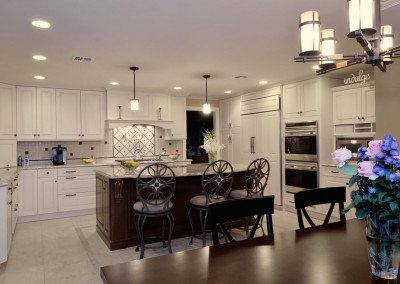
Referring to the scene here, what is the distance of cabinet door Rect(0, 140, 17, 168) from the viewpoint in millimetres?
5020

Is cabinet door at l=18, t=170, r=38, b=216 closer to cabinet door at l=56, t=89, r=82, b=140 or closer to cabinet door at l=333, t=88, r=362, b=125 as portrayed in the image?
cabinet door at l=56, t=89, r=82, b=140

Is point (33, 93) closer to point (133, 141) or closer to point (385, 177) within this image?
point (133, 141)

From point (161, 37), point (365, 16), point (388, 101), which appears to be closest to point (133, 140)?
point (161, 37)

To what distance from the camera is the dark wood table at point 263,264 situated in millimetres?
1199

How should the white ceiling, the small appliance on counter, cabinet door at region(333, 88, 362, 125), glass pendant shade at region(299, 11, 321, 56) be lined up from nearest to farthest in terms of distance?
1. glass pendant shade at region(299, 11, 321, 56)
2. the white ceiling
3. cabinet door at region(333, 88, 362, 125)
4. the small appliance on counter

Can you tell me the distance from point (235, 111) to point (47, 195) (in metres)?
4.17

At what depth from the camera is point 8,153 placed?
515 centimetres

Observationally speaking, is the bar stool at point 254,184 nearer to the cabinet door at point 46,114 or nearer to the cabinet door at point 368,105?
the cabinet door at point 368,105

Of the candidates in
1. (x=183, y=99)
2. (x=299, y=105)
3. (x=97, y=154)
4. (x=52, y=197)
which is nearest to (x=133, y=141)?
(x=97, y=154)

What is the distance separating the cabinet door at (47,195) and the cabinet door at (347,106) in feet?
16.2

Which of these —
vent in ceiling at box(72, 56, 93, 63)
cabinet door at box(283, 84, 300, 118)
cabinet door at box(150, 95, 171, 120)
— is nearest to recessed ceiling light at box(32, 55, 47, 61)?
vent in ceiling at box(72, 56, 93, 63)

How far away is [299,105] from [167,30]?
3284mm

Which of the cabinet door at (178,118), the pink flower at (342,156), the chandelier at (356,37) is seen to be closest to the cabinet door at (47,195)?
the cabinet door at (178,118)

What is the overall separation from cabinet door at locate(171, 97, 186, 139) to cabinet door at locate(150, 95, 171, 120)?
22cm
